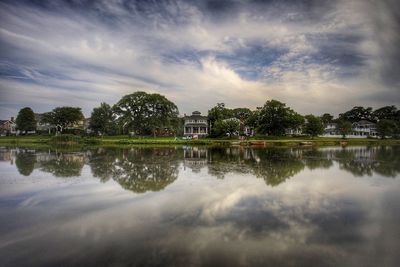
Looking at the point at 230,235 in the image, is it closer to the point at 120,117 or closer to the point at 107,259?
the point at 107,259

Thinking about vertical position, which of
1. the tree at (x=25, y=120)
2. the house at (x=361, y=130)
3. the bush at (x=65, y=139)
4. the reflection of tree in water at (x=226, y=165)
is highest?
the tree at (x=25, y=120)

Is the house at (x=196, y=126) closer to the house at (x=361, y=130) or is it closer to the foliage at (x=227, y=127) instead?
the foliage at (x=227, y=127)

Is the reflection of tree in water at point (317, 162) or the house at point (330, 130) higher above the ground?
the house at point (330, 130)

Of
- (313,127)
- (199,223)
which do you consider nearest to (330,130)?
(313,127)

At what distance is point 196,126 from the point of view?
262 ft

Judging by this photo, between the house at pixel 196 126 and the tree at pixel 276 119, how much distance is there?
52.4 feet

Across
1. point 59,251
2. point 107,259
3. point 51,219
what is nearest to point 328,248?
point 107,259

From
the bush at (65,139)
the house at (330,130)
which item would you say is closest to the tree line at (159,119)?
the bush at (65,139)

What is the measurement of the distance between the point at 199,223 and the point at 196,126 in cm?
7159

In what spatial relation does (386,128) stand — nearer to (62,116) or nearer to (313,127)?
(313,127)

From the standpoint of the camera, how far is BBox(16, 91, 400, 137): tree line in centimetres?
7100

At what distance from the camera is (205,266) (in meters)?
5.75

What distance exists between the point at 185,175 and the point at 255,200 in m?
7.30

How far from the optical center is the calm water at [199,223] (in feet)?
20.5
